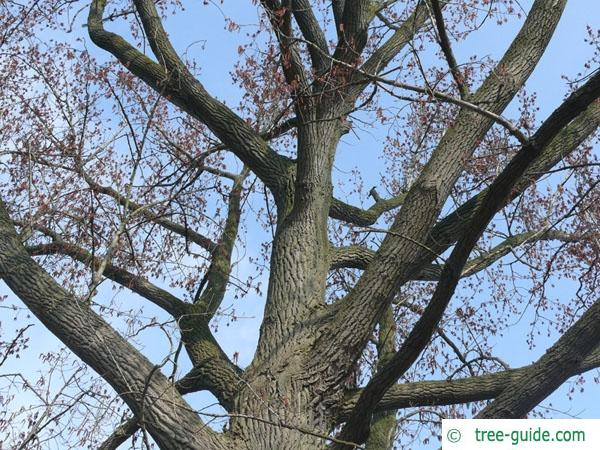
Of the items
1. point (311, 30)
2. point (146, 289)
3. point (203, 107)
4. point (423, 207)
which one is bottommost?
point (146, 289)

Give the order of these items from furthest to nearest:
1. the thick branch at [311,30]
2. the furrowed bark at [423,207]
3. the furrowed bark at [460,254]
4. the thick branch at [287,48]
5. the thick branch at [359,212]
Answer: the thick branch at [359,212] → the thick branch at [311,30] → the thick branch at [287,48] → the furrowed bark at [423,207] → the furrowed bark at [460,254]

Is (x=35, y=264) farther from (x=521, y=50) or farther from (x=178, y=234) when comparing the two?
(x=521, y=50)

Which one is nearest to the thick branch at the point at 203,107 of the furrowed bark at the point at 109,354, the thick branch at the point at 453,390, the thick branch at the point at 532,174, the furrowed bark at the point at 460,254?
the thick branch at the point at 532,174

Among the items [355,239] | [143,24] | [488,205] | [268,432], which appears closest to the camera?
[488,205]

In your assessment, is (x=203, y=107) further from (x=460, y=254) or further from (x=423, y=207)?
(x=460, y=254)

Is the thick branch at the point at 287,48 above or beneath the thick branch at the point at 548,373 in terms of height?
above

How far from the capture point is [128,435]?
16.2ft

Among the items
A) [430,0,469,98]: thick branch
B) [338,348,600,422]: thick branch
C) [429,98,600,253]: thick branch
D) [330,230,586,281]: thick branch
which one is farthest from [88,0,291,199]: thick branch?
[338,348,600,422]: thick branch

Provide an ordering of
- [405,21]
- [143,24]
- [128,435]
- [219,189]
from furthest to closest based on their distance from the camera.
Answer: [219,189]
[405,21]
[143,24]
[128,435]

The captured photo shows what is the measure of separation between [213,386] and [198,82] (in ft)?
8.26

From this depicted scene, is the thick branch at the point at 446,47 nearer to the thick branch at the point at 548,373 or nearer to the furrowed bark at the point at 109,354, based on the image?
the thick branch at the point at 548,373

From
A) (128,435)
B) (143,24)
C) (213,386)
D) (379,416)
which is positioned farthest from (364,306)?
(143,24)

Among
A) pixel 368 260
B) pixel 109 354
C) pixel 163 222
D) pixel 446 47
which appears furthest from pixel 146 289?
pixel 446 47

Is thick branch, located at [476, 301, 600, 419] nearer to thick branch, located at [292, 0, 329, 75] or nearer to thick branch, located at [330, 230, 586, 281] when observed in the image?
thick branch, located at [330, 230, 586, 281]
